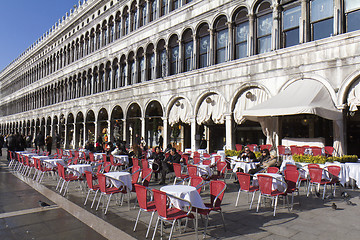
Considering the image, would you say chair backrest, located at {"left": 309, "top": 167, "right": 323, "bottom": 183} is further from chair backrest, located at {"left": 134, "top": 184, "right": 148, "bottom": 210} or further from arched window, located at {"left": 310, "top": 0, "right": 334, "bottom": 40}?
arched window, located at {"left": 310, "top": 0, "right": 334, "bottom": 40}

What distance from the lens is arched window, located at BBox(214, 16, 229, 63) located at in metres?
16.6

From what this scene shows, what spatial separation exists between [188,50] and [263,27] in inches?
232

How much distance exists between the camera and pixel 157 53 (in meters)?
21.4

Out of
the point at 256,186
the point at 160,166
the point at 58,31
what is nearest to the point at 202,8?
the point at 160,166

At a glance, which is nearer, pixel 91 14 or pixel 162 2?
pixel 162 2

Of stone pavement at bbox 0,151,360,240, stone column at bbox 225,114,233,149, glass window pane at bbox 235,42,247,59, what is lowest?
stone pavement at bbox 0,151,360,240

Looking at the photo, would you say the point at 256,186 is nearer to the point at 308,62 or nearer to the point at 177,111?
the point at 308,62

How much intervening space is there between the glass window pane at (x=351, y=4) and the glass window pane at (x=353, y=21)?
215 millimetres

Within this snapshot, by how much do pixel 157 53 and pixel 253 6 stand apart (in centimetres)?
877

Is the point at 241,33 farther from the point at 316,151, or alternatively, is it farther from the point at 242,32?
the point at 316,151

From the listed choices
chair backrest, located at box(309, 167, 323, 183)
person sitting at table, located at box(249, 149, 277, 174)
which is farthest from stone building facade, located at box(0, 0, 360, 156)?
chair backrest, located at box(309, 167, 323, 183)

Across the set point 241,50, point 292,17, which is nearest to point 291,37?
point 292,17

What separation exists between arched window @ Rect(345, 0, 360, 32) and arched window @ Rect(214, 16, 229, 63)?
6.31m

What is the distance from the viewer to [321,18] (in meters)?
12.7
